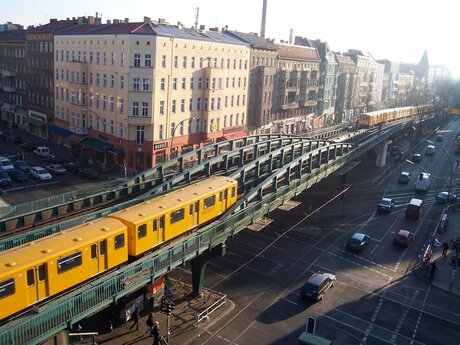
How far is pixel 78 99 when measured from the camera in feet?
212

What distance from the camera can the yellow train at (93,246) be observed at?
1742 centimetres

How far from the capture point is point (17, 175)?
52438mm

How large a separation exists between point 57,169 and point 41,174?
8.66 feet

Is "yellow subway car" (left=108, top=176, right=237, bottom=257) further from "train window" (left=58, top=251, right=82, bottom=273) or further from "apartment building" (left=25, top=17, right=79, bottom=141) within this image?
"apartment building" (left=25, top=17, right=79, bottom=141)

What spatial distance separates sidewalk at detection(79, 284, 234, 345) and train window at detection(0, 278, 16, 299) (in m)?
7.64

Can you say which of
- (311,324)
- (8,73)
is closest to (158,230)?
(311,324)

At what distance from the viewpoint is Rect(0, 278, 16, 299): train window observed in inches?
656

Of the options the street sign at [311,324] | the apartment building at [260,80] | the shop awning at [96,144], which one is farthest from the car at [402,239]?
the apartment building at [260,80]

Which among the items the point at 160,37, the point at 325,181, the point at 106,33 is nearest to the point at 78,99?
the point at 106,33

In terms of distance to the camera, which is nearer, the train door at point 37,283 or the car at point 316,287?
the train door at point 37,283

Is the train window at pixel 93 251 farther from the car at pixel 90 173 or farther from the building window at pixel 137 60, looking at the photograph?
the building window at pixel 137 60

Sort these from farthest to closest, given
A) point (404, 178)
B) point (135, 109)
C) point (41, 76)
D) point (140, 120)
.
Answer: point (41, 76) < point (404, 178) < point (135, 109) < point (140, 120)

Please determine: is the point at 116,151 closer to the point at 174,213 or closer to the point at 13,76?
the point at 174,213

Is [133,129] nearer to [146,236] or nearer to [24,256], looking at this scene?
[146,236]
